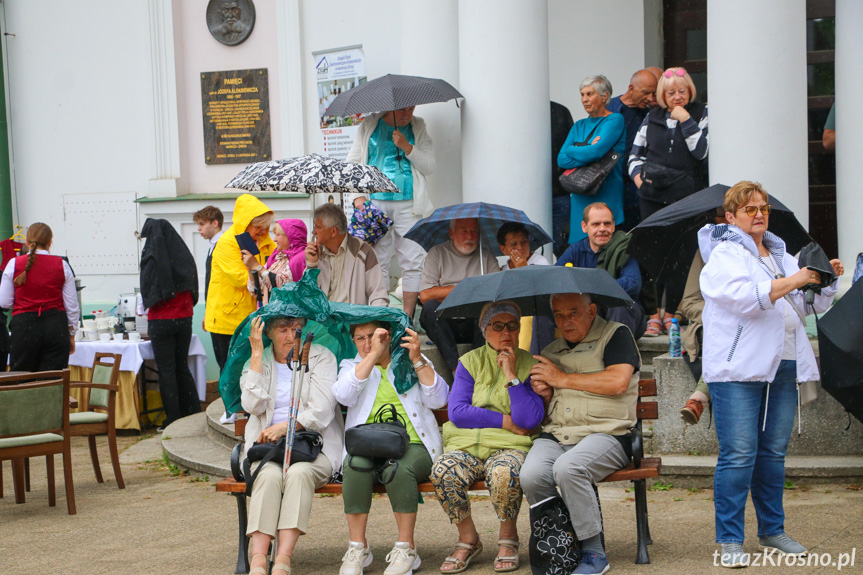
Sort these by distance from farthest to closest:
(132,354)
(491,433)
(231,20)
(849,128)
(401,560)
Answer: (231,20)
(132,354)
(849,128)
(491,433)
(401,560)

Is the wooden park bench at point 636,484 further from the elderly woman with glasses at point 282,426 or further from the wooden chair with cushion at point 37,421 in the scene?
the wooden chair with cushion at point 37,421

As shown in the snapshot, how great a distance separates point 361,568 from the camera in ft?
16.8

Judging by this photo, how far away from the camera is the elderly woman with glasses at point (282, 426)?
5.05 metres

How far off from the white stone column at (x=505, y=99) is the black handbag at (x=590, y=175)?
1.05 feet

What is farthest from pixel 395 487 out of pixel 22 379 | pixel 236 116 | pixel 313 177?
pixel 236 116

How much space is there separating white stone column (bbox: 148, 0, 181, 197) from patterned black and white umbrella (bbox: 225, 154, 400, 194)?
4737 millimetres

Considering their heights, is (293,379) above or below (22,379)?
above

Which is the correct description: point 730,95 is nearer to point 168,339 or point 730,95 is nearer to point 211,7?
point 168,339

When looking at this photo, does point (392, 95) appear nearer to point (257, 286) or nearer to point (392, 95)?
point (392, 95)

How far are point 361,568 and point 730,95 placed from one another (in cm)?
404

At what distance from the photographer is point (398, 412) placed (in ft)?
17.7

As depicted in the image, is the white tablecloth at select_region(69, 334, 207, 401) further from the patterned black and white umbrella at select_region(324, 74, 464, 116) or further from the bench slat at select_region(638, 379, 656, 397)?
the bench slat at select_region(638, 379, 656, 397)

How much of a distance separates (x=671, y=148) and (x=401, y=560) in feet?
13.1

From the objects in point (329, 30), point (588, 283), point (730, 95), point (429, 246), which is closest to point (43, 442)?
point (429, 246)
